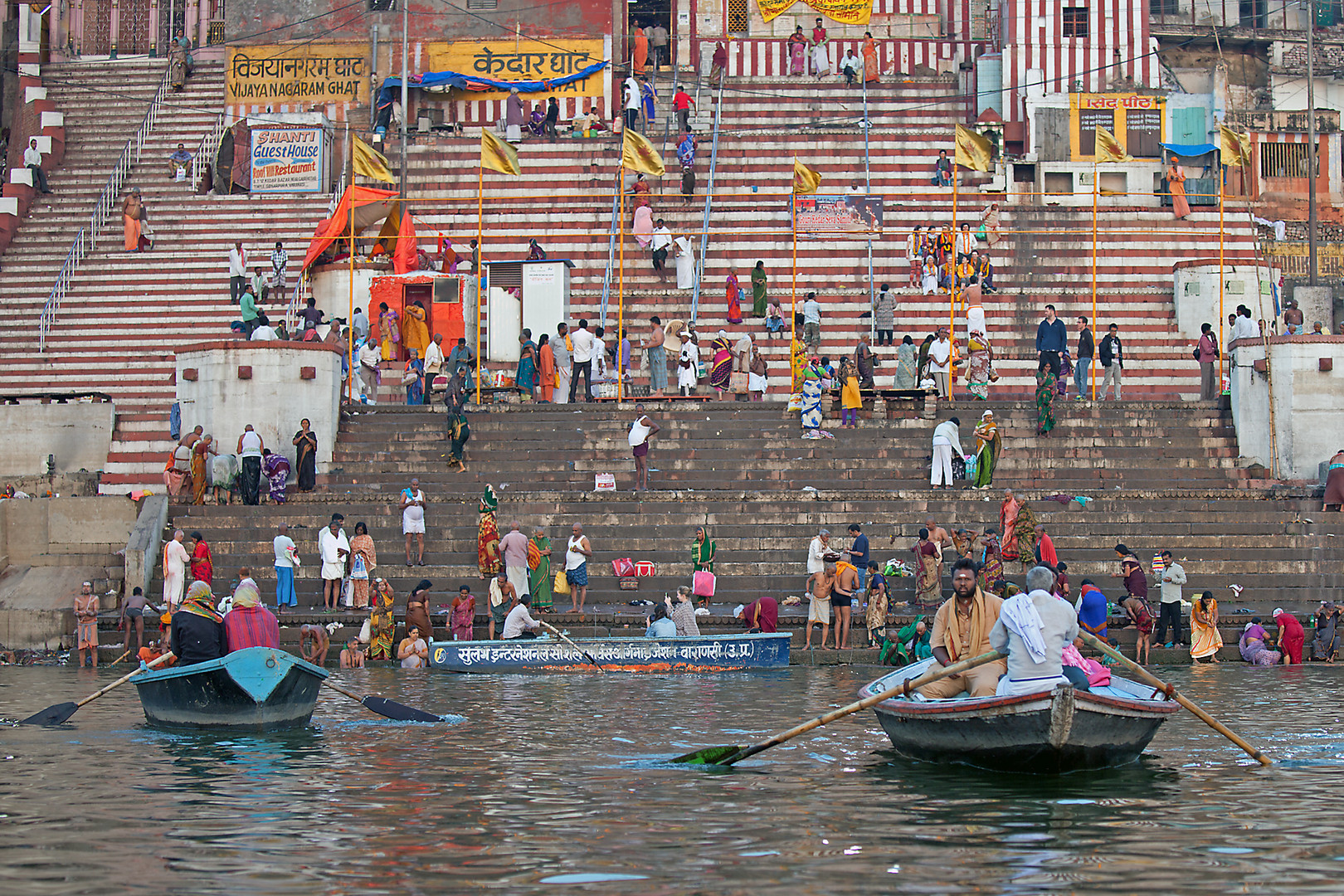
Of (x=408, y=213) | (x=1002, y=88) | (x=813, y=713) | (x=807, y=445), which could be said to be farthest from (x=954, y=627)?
(x=1002, y=88)

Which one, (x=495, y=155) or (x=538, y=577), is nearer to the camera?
(x=538, y=577)

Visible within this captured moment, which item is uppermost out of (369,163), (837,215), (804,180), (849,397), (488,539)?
(369,163)

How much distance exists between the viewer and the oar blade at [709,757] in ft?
37.2

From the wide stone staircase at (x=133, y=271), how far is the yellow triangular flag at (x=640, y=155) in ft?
22.0

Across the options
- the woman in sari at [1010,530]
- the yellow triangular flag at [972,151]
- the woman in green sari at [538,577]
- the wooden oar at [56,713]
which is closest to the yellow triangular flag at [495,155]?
the yellow triangular flag at [972,151]

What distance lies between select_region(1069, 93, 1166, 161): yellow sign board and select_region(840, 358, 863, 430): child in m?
13.8

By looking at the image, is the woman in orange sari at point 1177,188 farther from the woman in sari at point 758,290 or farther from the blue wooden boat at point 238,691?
the blue wooden boat at point 238,691

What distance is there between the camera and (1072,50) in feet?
120

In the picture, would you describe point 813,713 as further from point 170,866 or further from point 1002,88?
point 1002,88

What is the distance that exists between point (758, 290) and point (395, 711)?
15.9 metres

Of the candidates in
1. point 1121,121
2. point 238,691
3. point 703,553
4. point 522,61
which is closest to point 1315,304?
point 1121,121

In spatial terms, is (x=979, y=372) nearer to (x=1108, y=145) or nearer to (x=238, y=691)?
(x=1108, y=145)

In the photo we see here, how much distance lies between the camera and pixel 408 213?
99.6ft

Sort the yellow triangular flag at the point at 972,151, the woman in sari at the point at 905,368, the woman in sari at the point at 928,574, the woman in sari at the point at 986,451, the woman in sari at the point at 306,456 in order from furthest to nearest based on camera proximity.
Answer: the yellow triangular flag at the point at 972,151
the woman in sari at the point at 905,368
the woman in sari at the point at 306,456
the woman in sari at the point at 986,451
the woman in sari at the point at 928,574
